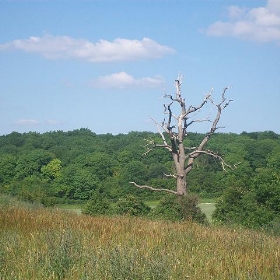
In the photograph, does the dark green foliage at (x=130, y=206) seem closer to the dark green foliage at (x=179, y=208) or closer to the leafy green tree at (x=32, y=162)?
the dark green foliage at (x=179, y=208)

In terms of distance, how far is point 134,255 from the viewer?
5492 mm

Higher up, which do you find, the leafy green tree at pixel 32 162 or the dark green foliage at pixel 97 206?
the leafy green tree at pixel 32 162

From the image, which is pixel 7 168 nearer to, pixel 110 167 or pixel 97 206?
pixel 110 167

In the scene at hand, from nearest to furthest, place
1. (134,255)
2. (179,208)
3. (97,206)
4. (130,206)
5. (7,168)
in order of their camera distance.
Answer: (134,255), (179,208), (130,206), (97,206), (7,168)

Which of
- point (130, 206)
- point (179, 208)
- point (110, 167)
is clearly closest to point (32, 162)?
point (110, 167)

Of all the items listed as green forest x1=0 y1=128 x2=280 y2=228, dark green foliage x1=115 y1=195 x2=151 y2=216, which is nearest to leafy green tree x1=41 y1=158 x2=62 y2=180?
green forest x1=0 y1=128 x2=280 y2=228

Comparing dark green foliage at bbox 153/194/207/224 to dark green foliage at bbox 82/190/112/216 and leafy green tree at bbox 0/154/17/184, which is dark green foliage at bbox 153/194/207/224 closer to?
dark green foliage at bbox 82/190/112/216

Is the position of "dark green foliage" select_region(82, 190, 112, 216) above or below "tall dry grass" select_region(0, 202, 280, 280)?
below

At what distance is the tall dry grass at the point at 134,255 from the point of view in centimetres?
519

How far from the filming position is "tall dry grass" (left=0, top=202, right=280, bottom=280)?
5.19 meters

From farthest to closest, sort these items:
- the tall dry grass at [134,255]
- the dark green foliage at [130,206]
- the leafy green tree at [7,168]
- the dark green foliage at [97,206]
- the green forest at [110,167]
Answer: the leafy green tree at [7,168], the green forest at [110,167], the dark green foliage at [97,206], the dark green foliage at [130,206], the tall dry grass at [134,255]

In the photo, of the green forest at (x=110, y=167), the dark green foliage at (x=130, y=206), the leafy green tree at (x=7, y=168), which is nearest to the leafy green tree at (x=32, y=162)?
the green forest at (x=110, y=167)

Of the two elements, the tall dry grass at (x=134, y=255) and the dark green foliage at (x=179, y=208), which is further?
the dark green foliage at (x=179, y=208)

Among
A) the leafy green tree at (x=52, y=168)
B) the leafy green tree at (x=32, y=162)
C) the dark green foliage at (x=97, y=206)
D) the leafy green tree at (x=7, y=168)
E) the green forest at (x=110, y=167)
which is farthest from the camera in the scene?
the leafy green tree at (x=32, y=162)
